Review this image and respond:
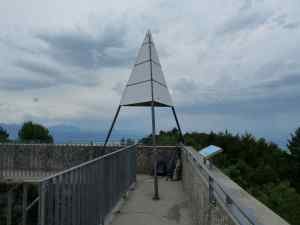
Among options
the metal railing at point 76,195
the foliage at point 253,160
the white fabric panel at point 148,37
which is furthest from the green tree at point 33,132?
the metal railing at point 76,195

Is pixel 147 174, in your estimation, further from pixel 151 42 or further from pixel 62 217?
pixel 62 217

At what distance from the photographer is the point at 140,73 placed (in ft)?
30.1

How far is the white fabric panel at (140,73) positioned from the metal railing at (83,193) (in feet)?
8.20

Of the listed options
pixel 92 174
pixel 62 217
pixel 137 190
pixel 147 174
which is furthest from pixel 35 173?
pixel 62 217

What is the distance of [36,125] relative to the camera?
21.4m

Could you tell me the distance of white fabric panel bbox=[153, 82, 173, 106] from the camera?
28.2ft

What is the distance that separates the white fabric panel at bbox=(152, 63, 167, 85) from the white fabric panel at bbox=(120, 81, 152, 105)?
1.27 feet

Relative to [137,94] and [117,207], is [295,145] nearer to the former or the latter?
[137,94]

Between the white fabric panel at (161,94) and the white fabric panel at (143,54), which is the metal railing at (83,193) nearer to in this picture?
the white fabric panel at (161,94)

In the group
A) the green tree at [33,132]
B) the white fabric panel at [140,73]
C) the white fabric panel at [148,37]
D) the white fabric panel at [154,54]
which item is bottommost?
the green tree at [33,132]

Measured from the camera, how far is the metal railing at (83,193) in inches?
123

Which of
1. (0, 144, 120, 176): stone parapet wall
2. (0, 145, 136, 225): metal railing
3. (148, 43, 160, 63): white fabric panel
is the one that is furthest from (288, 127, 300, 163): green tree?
(0, 145, 136, 225): metal railing

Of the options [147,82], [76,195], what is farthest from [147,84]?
[76,195]

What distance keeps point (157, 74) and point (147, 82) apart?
60cm
